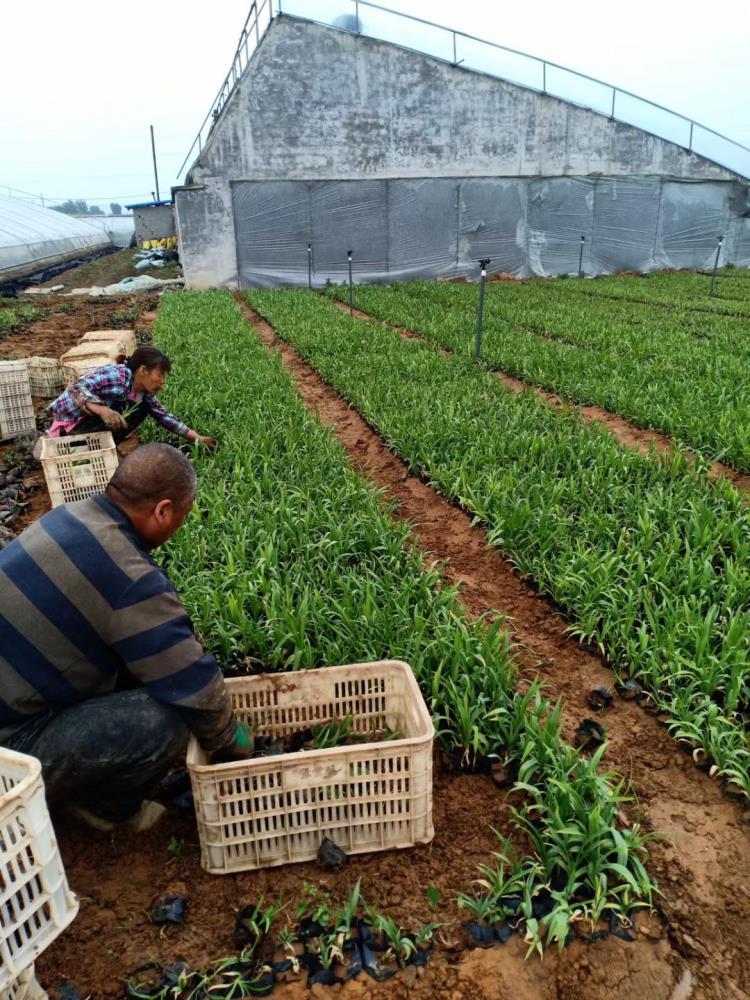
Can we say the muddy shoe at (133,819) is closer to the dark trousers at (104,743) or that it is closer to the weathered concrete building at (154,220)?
the dark trousers at (104,743)

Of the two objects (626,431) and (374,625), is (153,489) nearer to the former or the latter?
(374,625)

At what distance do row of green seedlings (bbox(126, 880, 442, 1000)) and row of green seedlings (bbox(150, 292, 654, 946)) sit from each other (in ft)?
1.41

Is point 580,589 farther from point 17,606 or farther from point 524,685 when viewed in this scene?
point 17,606

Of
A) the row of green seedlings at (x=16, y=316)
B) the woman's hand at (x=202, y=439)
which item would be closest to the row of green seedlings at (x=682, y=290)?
the woman's hand at (x=202, y=439)

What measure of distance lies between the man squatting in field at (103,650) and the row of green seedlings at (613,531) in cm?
113

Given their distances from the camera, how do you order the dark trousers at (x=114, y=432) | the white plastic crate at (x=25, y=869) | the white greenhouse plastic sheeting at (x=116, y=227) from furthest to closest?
the white greenhouse plastic sheeting at (x=116, y=227) → the dark trousers at (x=114, y=432) → the white plastic crate at (x=25, y=869)

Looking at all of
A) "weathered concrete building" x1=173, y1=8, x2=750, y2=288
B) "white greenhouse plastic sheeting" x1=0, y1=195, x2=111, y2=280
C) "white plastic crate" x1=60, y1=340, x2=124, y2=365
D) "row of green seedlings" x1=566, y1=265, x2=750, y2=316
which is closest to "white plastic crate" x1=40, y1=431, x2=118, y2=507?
"white plastic crate" x1=60, y1=340, x2=124, y2=365

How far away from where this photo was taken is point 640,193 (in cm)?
2283

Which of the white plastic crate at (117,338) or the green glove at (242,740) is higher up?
the white plastic crate at (117,338)

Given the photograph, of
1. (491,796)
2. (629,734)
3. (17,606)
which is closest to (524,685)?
(629,734)

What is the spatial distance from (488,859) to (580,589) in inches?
65.8

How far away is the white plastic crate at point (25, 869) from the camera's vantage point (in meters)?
1.53

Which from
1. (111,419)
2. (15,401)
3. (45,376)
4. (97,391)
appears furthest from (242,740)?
(45,376)

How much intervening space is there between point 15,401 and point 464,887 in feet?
21.5
